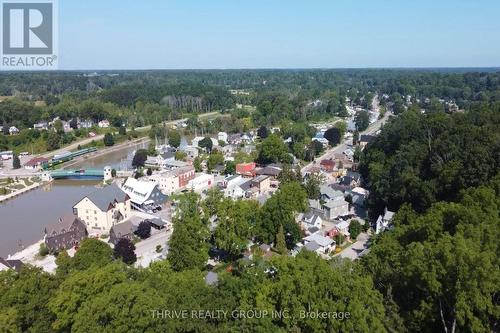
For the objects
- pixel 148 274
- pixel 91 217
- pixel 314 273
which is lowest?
pixel 91 217

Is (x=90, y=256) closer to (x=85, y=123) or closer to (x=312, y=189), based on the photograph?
(x=312, y=189)

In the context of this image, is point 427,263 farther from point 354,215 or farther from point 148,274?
point 354,215

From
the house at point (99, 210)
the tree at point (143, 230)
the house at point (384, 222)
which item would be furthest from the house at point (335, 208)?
the house at point (99, 210)

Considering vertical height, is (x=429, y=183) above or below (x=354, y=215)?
above

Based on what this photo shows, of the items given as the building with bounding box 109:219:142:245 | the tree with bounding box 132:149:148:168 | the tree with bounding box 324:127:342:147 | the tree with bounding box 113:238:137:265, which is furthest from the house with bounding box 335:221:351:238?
the tree with bounding box 324:127:342:147

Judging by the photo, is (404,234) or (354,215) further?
(354,215)

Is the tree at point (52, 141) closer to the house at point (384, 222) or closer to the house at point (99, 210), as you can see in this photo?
the house at point (99, 210)

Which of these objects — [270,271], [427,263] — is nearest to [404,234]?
[427,263]
